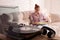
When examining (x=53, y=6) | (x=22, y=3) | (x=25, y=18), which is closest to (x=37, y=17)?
(x=25, y=18)

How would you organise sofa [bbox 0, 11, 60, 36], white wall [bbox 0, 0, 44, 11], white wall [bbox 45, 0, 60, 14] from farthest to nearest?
1. white wall [bbox 45, 0, 60, 14]
2. white wall [bbox 0, 0, 44, 11]
3. sofa [bbox 0, 11, 60, 36]

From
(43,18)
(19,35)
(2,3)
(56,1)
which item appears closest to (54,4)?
(56,1)

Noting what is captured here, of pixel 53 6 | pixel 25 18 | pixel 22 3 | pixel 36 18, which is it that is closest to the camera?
pixel 36 18

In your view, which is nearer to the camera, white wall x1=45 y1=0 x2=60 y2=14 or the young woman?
the young woman

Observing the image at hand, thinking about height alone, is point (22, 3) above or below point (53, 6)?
above

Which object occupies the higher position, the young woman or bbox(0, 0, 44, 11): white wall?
bbox(0, 0, 44, 11): white wall

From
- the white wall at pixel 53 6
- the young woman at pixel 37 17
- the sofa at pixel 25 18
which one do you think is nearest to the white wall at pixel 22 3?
the sofa at pixel 25 18

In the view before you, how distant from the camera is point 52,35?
153 cm

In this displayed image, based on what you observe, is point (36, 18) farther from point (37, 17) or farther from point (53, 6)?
point (53, 6)

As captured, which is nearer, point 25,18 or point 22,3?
point 25,18

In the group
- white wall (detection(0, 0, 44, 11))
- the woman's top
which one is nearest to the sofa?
the woman's top

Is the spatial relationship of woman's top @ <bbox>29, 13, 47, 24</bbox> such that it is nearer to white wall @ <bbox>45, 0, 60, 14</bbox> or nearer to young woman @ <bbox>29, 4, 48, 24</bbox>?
young woman @ <bbox>29, 4, 48, 24</bbox>

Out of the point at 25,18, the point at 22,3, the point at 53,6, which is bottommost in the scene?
the point at 25,18

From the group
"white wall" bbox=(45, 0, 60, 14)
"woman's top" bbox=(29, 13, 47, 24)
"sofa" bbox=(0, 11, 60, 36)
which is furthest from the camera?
"white wall" bbox=(45, 0, 60, 14)
